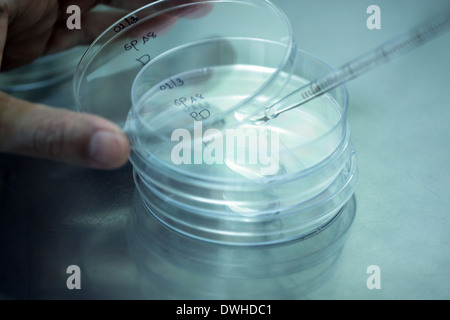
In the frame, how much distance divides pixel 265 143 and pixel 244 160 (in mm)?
84

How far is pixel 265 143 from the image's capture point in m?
1.25

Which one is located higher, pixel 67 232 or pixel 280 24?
Answer: pixel 280 24

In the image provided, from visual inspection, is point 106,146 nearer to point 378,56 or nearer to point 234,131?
point 234,131

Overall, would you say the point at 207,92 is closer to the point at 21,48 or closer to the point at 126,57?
the point at 126,57

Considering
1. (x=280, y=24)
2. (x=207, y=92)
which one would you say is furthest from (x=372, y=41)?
(x=207, y=92)

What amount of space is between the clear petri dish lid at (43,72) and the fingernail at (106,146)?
670 millimetres

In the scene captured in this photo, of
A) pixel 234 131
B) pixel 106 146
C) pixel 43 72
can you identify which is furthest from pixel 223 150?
pixel 43 72

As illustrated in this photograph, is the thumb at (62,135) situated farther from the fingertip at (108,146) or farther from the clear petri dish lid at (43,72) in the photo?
the clear petri dish lid at (43,72)

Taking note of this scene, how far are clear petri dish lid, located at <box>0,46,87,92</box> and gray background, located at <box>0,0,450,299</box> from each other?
0.06 metres

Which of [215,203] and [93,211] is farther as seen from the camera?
[93,211]

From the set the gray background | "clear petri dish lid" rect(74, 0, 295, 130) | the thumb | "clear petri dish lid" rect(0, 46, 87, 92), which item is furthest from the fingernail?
"clear petri dish lid" rect(0, 46, 87, 92)

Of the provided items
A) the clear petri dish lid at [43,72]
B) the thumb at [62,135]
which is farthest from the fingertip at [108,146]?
the clear petri dish lid at [43,72]
